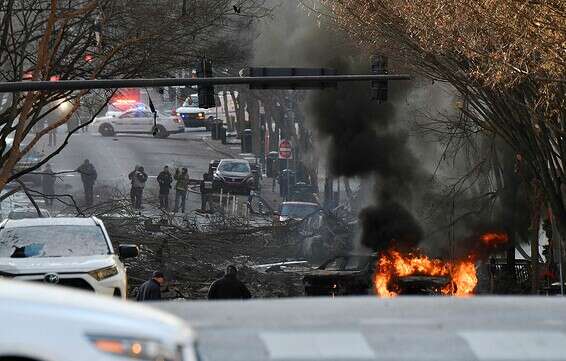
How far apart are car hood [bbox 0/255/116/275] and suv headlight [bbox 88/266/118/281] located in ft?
0.13

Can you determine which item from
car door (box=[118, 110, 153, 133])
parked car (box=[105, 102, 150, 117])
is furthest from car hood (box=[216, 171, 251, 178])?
car door (box=[118, 110, 153, 133])

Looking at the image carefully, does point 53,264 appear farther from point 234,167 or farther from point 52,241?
point 234,167

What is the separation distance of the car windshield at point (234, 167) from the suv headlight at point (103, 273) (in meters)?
40.9

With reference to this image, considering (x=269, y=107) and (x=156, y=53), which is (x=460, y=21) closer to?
(x=156, y=53)

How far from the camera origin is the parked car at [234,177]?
5622 centimetres

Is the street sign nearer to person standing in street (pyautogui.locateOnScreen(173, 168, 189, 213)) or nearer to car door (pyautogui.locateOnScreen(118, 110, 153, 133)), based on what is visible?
person standing in street (pyautogui.locateOnScreen(173, 168, 189, 213))

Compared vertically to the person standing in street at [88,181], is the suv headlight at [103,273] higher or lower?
higher

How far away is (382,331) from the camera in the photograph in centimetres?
432

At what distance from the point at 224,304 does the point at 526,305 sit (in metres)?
1.00

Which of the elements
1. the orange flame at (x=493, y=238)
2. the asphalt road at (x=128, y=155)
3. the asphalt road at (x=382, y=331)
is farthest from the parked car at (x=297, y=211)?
the asphalt road at (x=382, y=331)

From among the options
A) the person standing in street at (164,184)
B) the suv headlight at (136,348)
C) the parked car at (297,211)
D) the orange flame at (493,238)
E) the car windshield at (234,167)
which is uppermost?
the suv headlight at (136,348)

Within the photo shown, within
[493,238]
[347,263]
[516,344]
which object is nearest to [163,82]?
[347,263]

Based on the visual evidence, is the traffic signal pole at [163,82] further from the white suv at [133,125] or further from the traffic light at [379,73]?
the white suv at [133,125]

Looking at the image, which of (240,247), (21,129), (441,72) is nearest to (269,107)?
(240,247)
